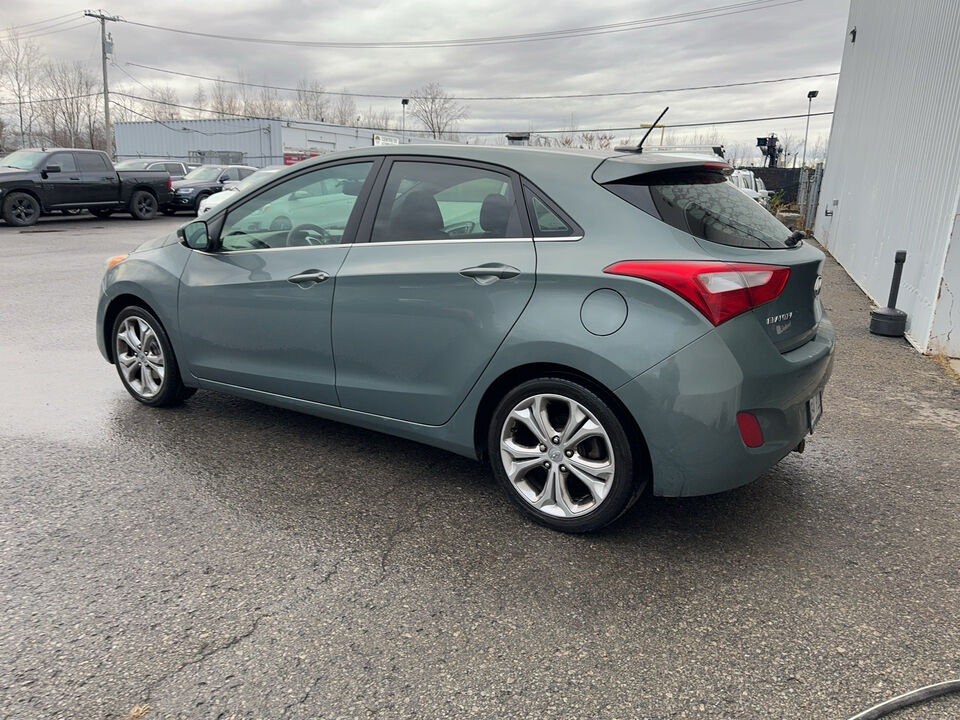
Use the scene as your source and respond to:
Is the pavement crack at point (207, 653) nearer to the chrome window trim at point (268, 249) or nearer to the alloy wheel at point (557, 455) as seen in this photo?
the alloy wheel at point (557, 455)

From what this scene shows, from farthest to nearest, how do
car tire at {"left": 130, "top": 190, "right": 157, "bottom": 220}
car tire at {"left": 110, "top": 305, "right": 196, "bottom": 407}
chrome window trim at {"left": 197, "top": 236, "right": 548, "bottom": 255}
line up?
car tire at {"left": 130, "top": 190, "right": 157, "bottom": 220}
car tire at {"left": 110, "top": 305, "right": 196, "bottom": 407}
chrome window trim at {"left": 197, "top": 236, "right": 548, "bottom": 255}

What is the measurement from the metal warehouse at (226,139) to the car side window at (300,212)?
1905 inches

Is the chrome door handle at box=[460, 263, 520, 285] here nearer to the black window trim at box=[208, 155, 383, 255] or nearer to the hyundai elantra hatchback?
the hyundai elantra hatchback

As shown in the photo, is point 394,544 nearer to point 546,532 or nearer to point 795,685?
point 546,532

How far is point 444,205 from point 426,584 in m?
1.77

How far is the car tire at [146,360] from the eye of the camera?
471 cm

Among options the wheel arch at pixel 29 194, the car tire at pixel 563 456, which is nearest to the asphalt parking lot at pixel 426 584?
the car tire at pixel 563 456

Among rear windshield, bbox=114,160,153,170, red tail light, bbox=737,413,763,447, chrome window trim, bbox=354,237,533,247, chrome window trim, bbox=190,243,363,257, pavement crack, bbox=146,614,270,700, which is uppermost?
rear windshield, bbox=114,160,153,170

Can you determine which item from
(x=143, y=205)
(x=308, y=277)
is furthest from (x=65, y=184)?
(x=308, y=277)

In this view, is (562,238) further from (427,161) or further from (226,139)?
(226,139)

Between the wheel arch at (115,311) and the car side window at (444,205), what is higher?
the car side window at (444,205)

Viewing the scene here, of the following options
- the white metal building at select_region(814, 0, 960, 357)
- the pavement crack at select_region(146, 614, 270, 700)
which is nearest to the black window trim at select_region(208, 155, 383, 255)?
the pavement crack at select_region(146, 614, 270, 700)

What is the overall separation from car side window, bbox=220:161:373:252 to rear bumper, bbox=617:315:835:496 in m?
1.85

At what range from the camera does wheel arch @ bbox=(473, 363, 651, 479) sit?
3.06 m
